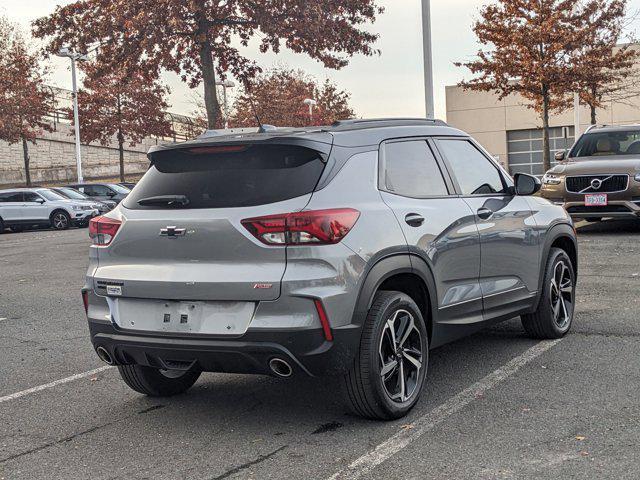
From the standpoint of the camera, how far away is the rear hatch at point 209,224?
181 inches

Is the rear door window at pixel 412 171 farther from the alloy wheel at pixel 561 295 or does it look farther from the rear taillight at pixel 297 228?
the alloy wheel at pixel 561 295

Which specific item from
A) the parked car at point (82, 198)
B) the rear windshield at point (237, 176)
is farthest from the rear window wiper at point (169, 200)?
→ the parked car at point (82, 198)

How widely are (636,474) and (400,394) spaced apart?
56.6 inches

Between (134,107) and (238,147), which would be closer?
(238,147)

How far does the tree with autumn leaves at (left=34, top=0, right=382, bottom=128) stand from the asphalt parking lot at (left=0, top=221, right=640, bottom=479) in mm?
17961

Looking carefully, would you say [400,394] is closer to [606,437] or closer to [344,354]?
[344,354]

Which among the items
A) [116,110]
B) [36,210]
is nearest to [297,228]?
[36,210]

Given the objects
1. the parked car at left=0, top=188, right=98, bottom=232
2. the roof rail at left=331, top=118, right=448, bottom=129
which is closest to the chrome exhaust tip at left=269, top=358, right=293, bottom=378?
the roof rail at left=331, top=118, right=448, bottom=129

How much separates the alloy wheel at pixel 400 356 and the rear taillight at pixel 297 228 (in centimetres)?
67

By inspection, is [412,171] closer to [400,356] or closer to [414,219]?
[414,219]

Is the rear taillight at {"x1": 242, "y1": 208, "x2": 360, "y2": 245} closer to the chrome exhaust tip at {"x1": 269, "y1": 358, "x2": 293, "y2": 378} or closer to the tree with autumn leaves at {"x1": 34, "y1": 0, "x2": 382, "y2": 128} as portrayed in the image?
the chrome exhaust tip at {"x1": 269, "y1": 358, "x2": 293, "y2": 378}

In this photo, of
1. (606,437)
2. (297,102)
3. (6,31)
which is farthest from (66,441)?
(297,102)

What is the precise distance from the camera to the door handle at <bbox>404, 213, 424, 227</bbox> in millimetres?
5145

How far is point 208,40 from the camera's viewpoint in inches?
986
